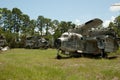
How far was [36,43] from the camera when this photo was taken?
5072 cm

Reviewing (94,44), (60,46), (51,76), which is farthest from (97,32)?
(51,76)

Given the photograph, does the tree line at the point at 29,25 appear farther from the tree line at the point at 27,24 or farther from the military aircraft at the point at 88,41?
the military aircraft at the point at 88,41

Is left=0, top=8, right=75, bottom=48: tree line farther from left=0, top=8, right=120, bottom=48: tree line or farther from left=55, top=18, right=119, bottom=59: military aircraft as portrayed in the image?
left=55, top=18, right=119, bottom=59: military aircraft

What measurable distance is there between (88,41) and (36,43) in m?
27.1

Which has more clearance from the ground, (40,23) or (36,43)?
(40,23)

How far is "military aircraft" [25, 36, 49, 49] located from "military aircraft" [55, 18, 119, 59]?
24.8m

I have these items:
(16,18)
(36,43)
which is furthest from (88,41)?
A: (16,18)

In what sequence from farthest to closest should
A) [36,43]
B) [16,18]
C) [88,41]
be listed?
1. [16,18]
2. [36,43]
3. [88,41]

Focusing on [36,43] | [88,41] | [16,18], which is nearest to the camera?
[88,41]

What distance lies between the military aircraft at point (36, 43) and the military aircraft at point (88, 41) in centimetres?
2483

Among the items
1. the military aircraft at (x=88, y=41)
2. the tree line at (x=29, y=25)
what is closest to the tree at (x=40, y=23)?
the tree line at (x=29, y=25)

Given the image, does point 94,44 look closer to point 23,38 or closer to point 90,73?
point 90,73

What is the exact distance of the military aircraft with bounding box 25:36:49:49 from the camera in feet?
164

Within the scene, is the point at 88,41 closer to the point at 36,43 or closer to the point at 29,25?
the point at 36,43
